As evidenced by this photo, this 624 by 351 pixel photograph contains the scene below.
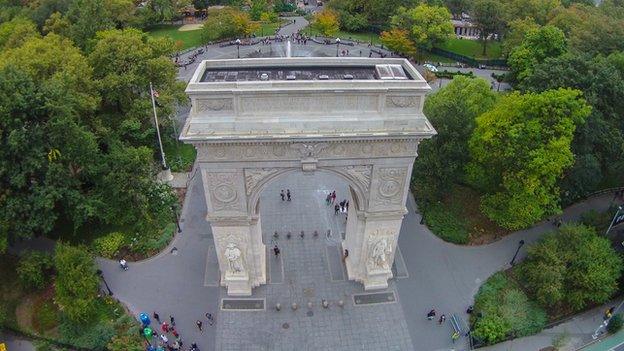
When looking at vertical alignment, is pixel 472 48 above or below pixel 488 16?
below

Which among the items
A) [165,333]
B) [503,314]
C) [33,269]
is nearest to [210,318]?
[165,333]

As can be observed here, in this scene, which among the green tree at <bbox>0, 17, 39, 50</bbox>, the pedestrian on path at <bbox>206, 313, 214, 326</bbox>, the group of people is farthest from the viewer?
the green tree at <bbox>0, 17, 39, 50</bbox>

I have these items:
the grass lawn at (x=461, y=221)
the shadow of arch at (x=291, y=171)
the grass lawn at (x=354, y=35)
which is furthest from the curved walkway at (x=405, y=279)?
the grass lawn at (x=354, y=35)

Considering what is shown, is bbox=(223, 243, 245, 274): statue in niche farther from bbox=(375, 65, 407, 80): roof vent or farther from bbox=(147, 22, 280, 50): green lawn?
bbox=(147, 22, 280, 50): green lawn

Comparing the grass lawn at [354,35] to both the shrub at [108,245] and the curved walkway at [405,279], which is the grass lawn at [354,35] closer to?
the curved walkway at [405,279]

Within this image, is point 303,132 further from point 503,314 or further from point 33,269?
point 33,269

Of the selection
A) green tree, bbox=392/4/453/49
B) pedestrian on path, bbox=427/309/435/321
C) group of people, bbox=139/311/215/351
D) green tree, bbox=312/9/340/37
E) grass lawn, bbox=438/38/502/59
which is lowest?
group of people, bbox=139/311/215/351

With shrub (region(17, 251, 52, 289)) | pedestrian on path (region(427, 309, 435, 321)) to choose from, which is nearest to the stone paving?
pedestrian on path (region(427, 309, 435, 321))
